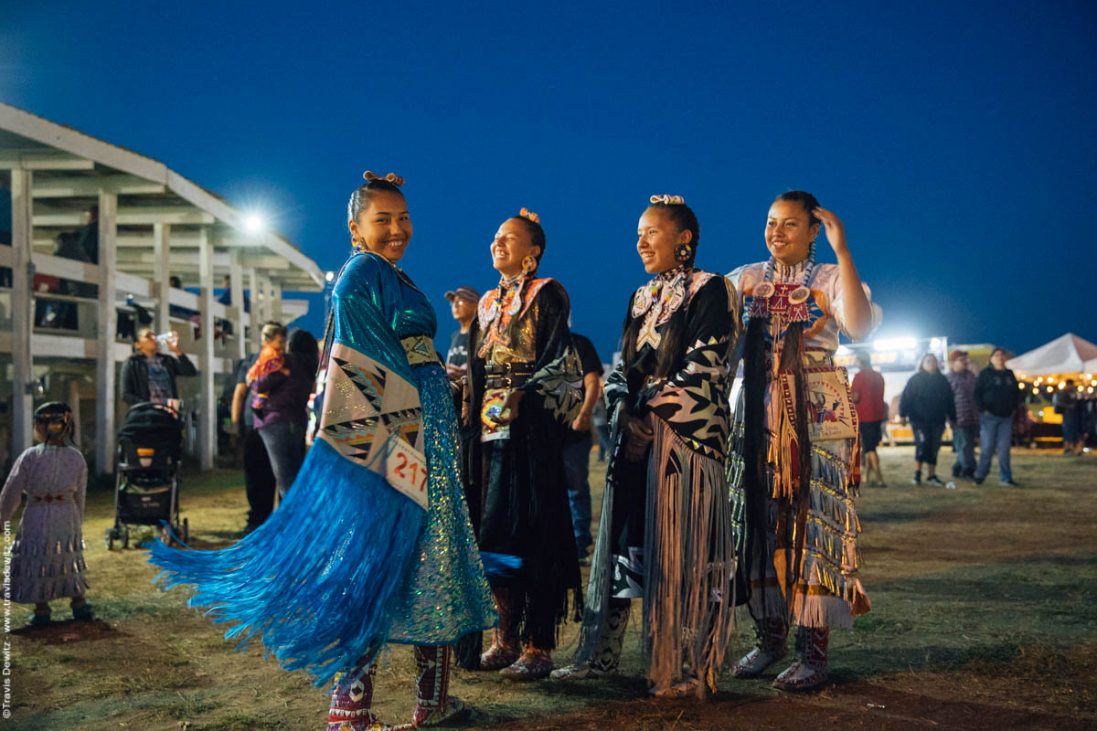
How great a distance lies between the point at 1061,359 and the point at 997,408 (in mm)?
12644

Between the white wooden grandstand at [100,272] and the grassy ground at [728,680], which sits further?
the white wooden grandstand at [100,272]

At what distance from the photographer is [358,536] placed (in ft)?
9.86

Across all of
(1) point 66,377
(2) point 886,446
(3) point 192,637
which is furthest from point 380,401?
(2) point 886,446

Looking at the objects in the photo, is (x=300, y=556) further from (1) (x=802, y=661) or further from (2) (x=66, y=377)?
(2) (x=66, y=377)

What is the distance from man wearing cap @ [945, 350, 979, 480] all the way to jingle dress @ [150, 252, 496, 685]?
1247cm

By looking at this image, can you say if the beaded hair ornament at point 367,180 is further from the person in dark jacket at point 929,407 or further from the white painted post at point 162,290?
the white painted post at point 162,290

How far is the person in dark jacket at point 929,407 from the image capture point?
13.1m

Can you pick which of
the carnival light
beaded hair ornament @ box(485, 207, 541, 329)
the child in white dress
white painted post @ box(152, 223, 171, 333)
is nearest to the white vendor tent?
the carnival light

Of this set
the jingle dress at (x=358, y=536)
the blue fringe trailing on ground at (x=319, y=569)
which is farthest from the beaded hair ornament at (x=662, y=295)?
the blue fringe trailing on ground at (x=319, y=569)

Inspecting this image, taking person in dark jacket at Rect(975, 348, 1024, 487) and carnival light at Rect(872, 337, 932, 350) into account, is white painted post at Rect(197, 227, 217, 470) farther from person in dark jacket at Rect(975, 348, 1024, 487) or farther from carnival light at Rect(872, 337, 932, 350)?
carnival light at Rect(872, 337, 932, 350)

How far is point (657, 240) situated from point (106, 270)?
39.3ft

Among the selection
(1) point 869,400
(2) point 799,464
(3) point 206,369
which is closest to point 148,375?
(2) point 799,464

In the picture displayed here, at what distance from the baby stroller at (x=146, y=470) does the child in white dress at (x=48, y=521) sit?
240 centimetres

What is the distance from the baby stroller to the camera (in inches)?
300
